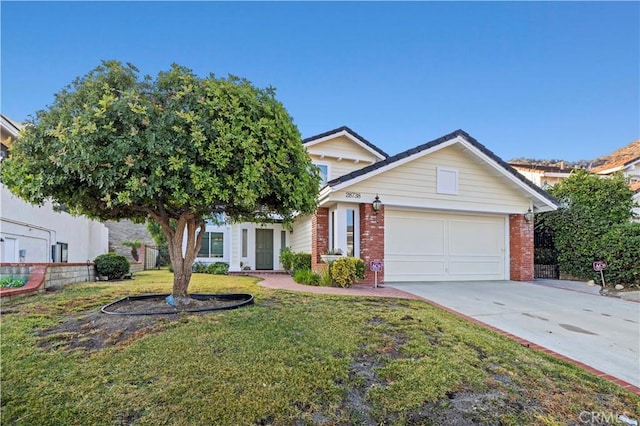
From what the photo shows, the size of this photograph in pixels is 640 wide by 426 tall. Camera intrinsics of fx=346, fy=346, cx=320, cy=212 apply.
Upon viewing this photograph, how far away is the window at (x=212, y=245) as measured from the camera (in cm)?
1802

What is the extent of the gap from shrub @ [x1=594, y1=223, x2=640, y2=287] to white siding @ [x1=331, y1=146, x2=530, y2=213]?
2.69 metres

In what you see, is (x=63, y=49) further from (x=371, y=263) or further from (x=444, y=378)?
(x=444, y=378)

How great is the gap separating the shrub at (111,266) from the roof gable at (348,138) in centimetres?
859

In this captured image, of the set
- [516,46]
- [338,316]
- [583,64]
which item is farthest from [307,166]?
[583,64]

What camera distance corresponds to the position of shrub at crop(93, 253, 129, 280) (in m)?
12.3

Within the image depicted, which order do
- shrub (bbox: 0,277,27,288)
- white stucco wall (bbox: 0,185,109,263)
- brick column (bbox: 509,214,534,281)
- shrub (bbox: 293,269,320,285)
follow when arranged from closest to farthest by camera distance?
shrub (bbox: 0,277,27,288) < white stucco wall (bbox: 0,185,109,263) < shrub (bbox: 293,269,320,285) < brick column (bbox: 509,214,534,281)

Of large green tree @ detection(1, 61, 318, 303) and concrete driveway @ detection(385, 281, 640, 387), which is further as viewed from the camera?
concrete driveway @ detection(385, 281, 640, 387)

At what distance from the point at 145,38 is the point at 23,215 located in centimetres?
697

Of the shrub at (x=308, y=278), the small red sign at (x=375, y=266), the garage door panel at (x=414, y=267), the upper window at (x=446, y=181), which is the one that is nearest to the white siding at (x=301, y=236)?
the shrub at (x=308, y=278)

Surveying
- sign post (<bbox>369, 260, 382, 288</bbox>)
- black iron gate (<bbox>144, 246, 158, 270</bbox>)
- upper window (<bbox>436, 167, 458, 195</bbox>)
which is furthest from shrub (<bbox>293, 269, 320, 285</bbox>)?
black iron gate (<bbox>144, 246, 158, 270</bbox>)

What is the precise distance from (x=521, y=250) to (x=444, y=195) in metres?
3.71

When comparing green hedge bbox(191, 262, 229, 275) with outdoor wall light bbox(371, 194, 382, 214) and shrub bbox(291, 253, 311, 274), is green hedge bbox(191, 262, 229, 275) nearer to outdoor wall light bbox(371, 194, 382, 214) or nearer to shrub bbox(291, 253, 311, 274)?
shrub bbox(291, 253, 311, 274)

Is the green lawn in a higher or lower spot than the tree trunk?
lower

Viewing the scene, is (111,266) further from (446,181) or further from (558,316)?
(558,316)
